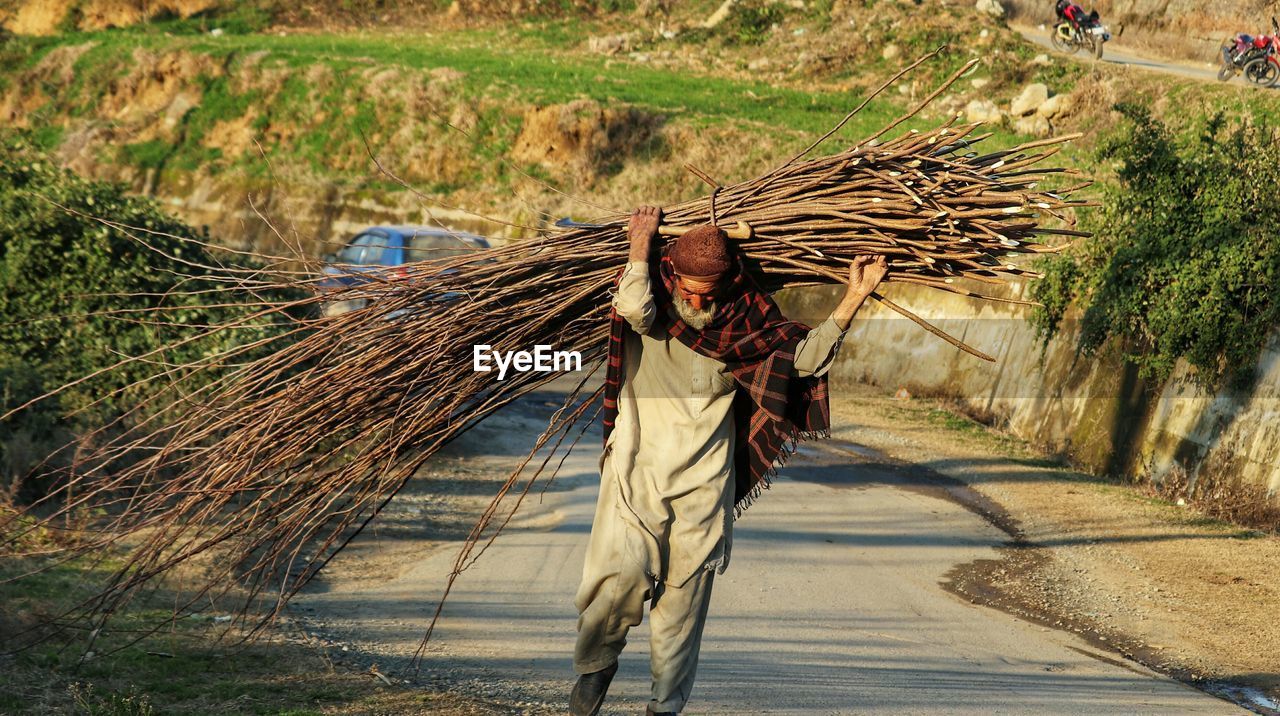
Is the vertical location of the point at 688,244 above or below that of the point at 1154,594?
above

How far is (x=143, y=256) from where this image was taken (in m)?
8.45

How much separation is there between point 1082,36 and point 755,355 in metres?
23.9

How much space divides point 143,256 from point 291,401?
15.3 feet

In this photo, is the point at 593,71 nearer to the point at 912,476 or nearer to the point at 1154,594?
the point at 912,476

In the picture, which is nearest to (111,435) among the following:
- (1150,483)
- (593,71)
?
(1150,483)

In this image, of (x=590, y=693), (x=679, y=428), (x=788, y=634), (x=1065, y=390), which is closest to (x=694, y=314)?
(x=679, y=428)

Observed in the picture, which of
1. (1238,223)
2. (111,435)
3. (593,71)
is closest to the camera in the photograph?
(111,435)

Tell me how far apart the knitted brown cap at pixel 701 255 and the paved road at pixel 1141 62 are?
20479mm

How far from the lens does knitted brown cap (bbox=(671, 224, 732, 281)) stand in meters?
3.78

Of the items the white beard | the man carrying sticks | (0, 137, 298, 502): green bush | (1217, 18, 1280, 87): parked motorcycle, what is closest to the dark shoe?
the man carrying sticks

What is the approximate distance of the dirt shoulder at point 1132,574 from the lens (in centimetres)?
689

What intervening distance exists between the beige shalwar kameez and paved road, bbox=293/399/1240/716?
888mm

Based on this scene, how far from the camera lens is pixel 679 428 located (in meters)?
3.98

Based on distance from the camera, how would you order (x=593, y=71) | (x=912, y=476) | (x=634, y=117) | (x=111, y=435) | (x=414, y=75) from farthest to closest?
1. (x=593, y=71)
2. (x=414, y=75)
3. (x=634, y=117)
4. (x=912, y=476)
5. (x=111, y=435)
